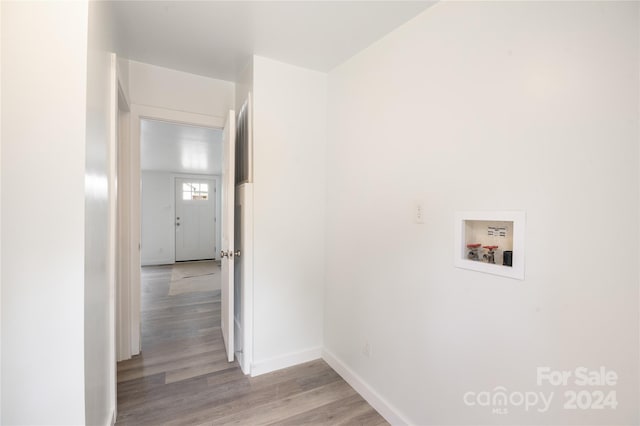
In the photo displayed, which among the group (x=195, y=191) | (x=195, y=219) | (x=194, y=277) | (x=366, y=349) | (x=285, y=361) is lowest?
(x=194, y=277)

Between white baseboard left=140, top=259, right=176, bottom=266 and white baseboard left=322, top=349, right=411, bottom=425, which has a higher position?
white baseboard left=322, top=349, right=411, bottom=425

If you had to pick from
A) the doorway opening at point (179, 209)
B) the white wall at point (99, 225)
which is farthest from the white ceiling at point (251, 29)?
the doorway opening at point (179, 209)

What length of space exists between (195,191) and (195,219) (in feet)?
2.49

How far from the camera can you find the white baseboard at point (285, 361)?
2281 mm

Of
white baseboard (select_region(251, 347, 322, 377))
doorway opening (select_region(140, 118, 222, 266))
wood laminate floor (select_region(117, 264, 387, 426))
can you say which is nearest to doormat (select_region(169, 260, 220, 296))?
doorway opening (select_region(140, 118, 222, 266))

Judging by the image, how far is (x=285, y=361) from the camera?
7.89 feet

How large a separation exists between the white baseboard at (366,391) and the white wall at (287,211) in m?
0.21

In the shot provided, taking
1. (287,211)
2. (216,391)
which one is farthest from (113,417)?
(287,211)

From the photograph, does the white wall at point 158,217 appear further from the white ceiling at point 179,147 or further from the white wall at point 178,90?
the white wall at point 178,90

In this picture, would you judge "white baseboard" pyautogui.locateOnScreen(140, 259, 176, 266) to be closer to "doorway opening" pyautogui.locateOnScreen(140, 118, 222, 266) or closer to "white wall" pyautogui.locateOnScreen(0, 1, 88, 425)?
"doorway opening" pyautogui.locateOnScreen(140, 118, 222, 266)

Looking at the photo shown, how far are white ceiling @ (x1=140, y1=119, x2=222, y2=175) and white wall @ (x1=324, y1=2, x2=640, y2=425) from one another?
85.0 inches

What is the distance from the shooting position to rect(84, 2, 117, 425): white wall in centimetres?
118

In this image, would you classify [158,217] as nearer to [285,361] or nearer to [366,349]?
[285,361]

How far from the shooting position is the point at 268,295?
2344 mm
